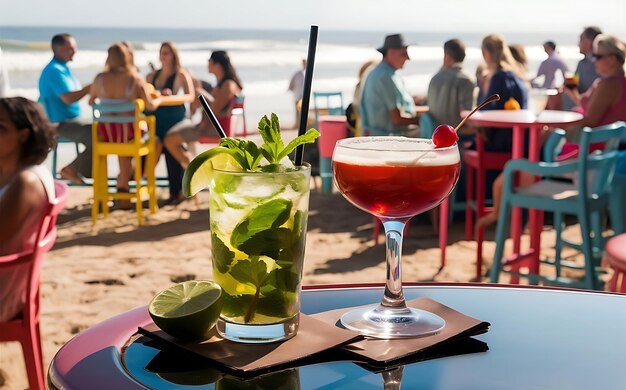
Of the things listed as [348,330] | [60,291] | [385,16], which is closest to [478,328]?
[348,330]

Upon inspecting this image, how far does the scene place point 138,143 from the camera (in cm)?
682

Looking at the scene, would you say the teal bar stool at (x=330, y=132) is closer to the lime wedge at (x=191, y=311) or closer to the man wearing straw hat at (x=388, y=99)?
the man wearing straw hat at (x=388, y=99)

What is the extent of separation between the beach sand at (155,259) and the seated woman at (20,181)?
2.97ft

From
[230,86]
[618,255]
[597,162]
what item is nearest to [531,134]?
[597,162]

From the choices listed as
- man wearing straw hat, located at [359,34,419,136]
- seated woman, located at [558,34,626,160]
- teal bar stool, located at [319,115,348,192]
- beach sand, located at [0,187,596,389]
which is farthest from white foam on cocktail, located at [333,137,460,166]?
teal bar stool, located at [319,115,348,192]

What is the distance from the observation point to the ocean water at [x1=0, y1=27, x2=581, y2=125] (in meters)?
22.5

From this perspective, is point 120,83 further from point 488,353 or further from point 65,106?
point 488,353

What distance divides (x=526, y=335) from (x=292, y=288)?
312mm

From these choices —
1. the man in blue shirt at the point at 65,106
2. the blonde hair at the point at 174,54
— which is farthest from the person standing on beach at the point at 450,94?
the man in blue shirt at the point at 65,106

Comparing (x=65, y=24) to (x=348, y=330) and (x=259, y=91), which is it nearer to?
(x=259, y=91)

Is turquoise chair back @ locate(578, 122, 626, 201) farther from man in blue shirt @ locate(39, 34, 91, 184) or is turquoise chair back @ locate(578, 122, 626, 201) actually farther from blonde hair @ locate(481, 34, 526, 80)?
man in blue shirt @ locate(39, 34, 91, 184)

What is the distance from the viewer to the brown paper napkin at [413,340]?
979 millimetres

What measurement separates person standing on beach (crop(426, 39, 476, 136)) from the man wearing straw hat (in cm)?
20

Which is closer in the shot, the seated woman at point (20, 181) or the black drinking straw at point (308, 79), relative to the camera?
the black drinking straw at point (308, 79)
